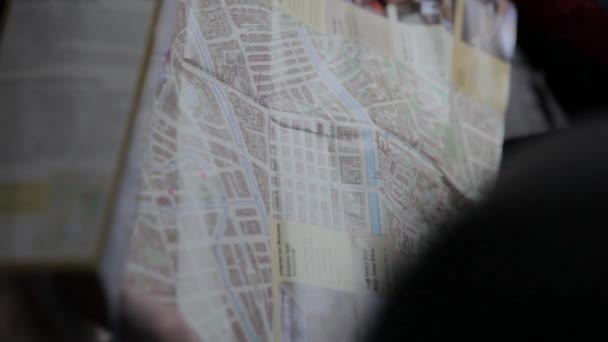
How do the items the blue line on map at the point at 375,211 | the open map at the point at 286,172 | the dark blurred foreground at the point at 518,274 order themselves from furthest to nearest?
the blue line on map at the point at 375,211 < the open map at the point at 286,172 < the dark blurred foreground at the point at 518,274

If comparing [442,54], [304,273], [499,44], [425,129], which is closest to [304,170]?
[304,273]

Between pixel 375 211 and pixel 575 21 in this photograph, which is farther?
pixel 575 21

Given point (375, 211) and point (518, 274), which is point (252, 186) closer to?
point (375, 211)

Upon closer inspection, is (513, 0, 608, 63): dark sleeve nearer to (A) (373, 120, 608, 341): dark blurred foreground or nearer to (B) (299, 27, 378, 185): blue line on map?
(B) (299, 27, 378, 185): blue line on map

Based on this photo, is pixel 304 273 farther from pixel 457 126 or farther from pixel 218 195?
pixel 457 126

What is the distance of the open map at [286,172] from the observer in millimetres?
569

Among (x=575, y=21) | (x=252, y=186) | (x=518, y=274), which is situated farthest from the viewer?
(x=575, y=21)

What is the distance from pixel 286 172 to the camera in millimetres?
691

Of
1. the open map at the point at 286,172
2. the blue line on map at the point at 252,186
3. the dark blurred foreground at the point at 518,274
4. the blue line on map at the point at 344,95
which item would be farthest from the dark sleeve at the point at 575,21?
the dark blurred foreground at the point at 518,274

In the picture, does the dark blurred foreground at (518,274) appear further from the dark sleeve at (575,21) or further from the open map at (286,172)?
the dark sleeve at (575,21)

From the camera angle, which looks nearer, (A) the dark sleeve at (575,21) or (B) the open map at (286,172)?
(B) the open map at (286,172)

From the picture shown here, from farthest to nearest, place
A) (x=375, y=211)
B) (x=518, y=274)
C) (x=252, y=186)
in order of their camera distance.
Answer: (x=375, y=211) → (x=252, y=186) → (x=518, y=274)

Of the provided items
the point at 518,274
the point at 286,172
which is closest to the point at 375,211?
the point at 286,172

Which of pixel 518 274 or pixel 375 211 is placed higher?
pixel 518 274
